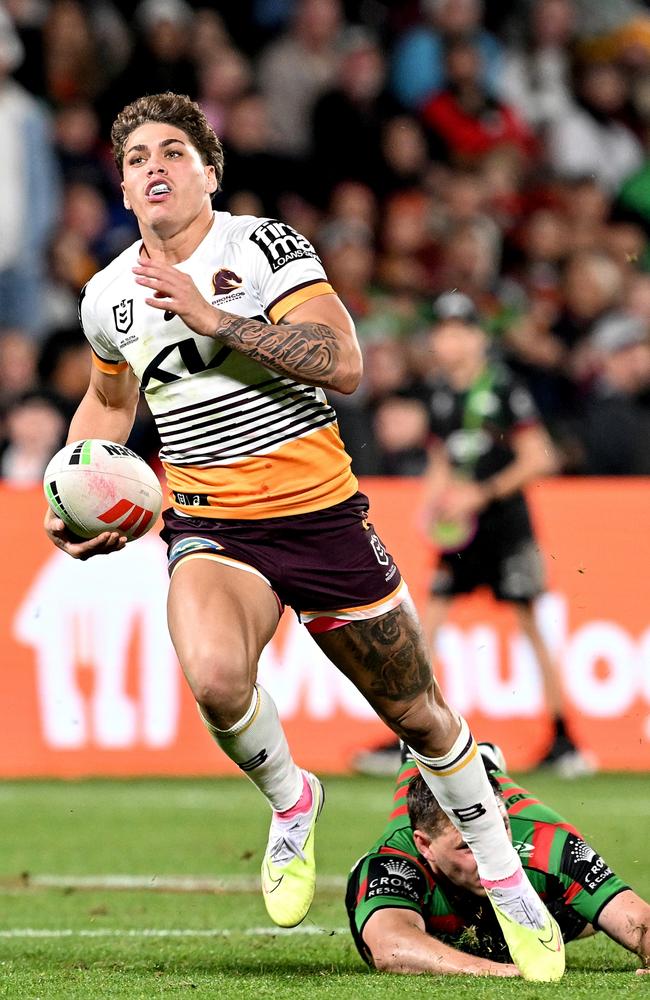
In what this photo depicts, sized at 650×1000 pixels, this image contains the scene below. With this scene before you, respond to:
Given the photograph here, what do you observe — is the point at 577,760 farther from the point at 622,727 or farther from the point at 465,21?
the point at 465,21

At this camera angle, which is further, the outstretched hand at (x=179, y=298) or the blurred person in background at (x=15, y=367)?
the blurred person in background at (x=15, y=367)

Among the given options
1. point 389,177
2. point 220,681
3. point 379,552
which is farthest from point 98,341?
point 389,177

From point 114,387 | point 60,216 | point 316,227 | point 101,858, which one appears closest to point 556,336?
point 316,227

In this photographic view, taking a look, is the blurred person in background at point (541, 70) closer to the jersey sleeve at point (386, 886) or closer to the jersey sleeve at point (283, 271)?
the jersey sleeve at point (283, 271)

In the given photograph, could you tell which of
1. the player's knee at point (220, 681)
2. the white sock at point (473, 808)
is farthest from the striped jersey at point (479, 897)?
the player's knee at point (220, 681)

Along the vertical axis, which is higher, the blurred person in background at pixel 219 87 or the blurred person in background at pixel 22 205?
the blurred person in background at pixel 219 87

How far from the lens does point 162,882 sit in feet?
24.6

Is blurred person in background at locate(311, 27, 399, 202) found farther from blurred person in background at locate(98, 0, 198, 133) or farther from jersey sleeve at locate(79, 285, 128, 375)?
jersey sleeve at locate(79, 285, 128, 375)

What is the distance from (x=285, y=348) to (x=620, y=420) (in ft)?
24.6

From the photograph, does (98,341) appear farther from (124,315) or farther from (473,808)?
(473,808)

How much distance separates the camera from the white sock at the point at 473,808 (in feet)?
17.7

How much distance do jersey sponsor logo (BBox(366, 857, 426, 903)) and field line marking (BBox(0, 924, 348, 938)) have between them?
0.87m

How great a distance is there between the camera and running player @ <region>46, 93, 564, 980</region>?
5.36m

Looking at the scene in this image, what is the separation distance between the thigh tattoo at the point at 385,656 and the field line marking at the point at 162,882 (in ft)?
7.17
